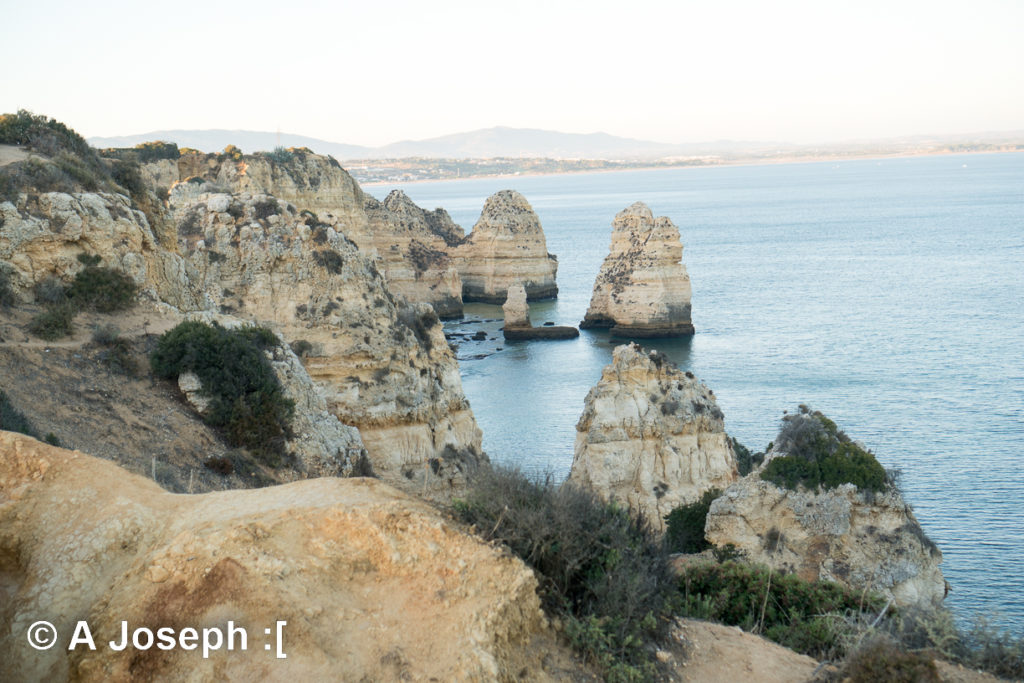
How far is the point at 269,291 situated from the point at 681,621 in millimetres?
15959

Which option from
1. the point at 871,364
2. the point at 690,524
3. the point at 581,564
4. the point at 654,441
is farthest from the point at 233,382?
the point at 871,364

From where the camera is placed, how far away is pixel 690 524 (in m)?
21.7

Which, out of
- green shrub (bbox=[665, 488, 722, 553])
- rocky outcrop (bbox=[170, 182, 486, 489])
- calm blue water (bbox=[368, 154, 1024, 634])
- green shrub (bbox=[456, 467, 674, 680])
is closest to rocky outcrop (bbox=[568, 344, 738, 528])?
green shrub (bbox=[665, 488, 722, 553])

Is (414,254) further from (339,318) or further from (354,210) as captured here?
(339,318)

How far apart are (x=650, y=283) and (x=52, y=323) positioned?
48230 millimetres

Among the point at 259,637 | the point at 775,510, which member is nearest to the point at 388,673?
the point at 259,637

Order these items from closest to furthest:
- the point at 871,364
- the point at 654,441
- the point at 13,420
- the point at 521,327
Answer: the point at 13,420 → the point at 654,441 → the point at 871,364 → the point at 521,327

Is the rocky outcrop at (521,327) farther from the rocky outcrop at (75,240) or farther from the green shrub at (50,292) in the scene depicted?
the green shrub at (50,292)

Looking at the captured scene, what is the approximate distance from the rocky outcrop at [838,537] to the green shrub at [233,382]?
984cm

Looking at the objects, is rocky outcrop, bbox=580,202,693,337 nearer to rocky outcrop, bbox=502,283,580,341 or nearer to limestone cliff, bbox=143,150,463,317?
rocky outcrop, bbox=502,283,580,341

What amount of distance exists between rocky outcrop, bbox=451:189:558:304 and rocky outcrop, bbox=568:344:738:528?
180 ft

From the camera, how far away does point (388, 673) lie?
6293 millimetres

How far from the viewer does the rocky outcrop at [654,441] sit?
24.0m

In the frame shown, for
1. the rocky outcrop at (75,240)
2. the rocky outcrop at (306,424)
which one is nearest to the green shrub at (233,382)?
the rocky outcrop at (306,424)
